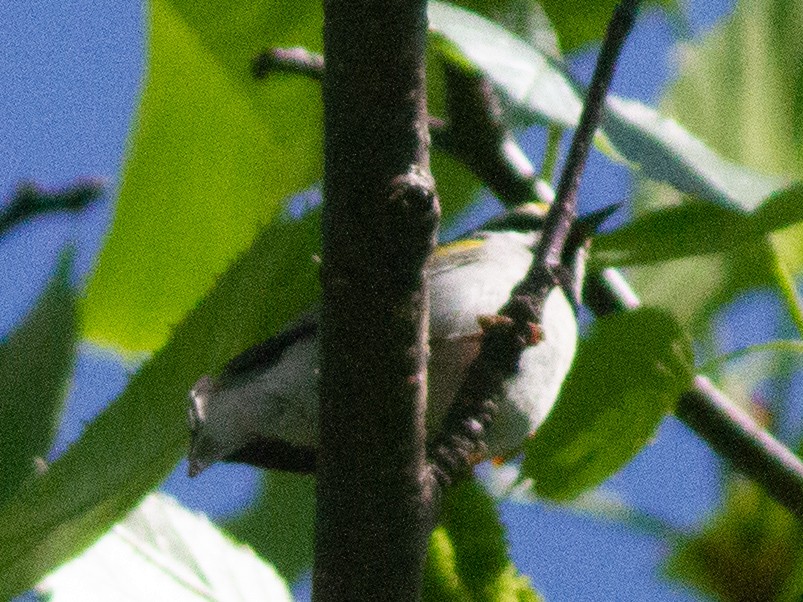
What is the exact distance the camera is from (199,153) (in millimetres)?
1114

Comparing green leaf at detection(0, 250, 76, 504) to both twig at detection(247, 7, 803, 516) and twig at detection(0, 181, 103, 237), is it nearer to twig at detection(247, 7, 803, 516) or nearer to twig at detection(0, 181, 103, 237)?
twig at detection(0, 181, 103, 237)

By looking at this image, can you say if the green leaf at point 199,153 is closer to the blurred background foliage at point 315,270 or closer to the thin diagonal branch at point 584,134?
the blurred background foliage at point 315,270

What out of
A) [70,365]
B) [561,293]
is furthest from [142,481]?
[561,293]

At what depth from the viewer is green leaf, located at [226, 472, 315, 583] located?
126 centimetres

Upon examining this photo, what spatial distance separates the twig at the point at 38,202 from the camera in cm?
58

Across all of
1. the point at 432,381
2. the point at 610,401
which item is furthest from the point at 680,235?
the point at 432,381

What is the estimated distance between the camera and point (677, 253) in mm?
895

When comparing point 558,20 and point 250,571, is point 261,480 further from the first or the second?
point 558,20

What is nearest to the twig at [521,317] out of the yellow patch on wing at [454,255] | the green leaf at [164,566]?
the green leaf at [164,566]

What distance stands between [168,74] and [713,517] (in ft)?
2.25

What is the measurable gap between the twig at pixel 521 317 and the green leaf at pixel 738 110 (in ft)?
2.00

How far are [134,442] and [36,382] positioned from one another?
0.08 metres

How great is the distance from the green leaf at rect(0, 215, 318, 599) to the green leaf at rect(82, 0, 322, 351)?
0.65ft

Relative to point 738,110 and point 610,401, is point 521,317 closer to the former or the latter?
point 610,401
